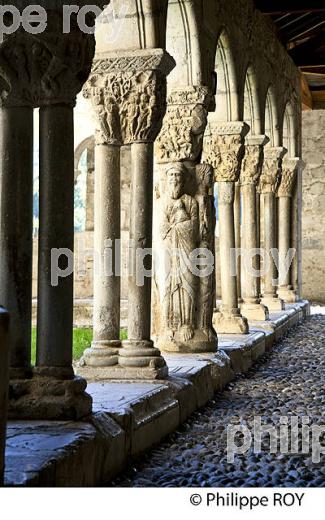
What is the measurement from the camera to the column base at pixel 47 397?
376 centimetres

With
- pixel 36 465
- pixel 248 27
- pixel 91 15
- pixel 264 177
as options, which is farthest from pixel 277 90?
pixel 36 465

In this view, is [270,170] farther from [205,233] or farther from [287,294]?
[205,233]

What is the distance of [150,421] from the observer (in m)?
4.55

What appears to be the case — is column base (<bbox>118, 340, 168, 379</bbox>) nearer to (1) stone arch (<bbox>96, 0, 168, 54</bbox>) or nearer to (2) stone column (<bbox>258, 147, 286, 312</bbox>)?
(1) stone arch (<bbox>96, 0, 168, 54</bbox>)

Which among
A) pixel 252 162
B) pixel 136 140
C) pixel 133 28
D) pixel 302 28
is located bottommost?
pixel 136 140

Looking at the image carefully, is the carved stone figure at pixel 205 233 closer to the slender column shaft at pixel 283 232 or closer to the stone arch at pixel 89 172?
the slender column shaft at pixel 283 232

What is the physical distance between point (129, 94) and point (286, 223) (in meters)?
8.36

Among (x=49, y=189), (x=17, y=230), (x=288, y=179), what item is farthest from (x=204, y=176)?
(x=288, y=179)

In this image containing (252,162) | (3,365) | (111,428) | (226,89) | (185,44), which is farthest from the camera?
(252,162)

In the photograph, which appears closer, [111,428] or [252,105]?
[111,428]

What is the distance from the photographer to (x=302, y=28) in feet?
43.1

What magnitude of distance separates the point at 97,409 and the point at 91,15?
6.16ft

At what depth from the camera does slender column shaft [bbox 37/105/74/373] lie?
391 cm

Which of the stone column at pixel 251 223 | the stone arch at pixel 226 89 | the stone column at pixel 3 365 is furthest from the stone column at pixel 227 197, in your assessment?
the stone column at pixel 3 365
